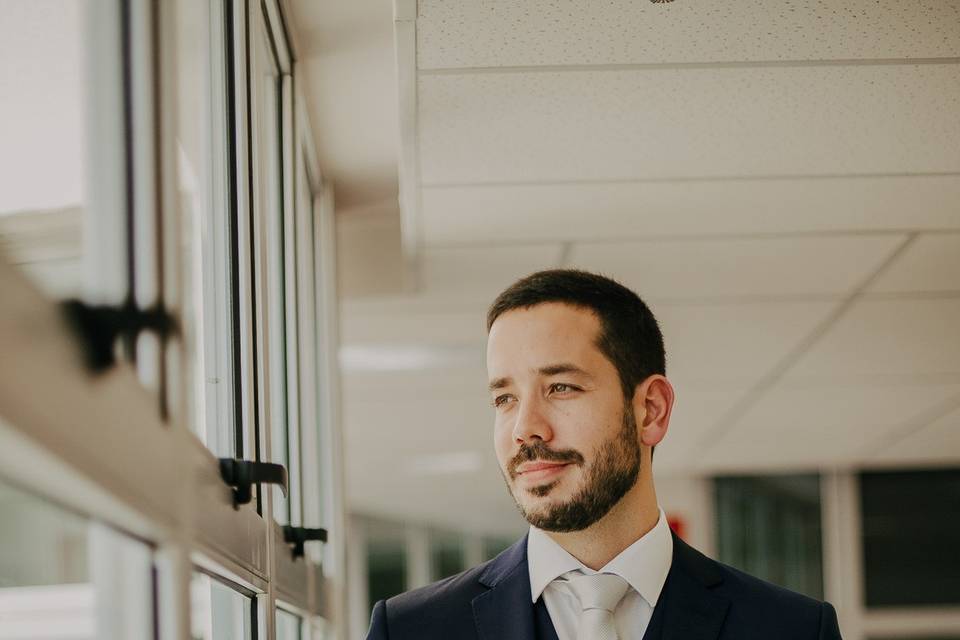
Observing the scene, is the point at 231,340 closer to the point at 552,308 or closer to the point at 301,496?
the point at 552,308

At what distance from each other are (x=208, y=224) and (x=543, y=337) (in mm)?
466

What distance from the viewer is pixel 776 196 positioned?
2793mm

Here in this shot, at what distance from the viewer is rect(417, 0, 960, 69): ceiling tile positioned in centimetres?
180

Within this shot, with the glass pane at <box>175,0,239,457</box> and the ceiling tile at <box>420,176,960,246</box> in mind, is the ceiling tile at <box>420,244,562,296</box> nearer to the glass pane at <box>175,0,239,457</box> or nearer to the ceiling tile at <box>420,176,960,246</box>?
the ceiling tile at <box>420,176,960,246</box>

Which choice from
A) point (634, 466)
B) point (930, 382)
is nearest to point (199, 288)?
point (634, 466)

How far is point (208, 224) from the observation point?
1584 mm

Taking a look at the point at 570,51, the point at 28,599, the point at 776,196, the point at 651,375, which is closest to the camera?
the point at 28,599

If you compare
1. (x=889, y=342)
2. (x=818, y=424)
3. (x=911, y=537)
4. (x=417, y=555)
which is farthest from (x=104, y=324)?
(x=417, y=555)

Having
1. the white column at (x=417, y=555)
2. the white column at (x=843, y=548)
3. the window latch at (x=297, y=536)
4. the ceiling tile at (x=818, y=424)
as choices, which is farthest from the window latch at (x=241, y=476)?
the white column at (x=417, y=555)

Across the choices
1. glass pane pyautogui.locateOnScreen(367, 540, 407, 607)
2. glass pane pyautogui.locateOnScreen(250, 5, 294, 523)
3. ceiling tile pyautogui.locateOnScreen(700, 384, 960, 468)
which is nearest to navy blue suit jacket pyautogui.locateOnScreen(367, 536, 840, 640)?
glass pane pyautogui.locateOnScreen(250, 5, 294, 523)

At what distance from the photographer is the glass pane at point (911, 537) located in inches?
309

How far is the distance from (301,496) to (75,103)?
180cm

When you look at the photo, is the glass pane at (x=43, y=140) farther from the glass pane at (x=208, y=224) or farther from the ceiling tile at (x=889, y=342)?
the ceiling tile at (x=889, y=342)

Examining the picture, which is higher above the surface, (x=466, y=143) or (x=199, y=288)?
(x=466, y=143)
